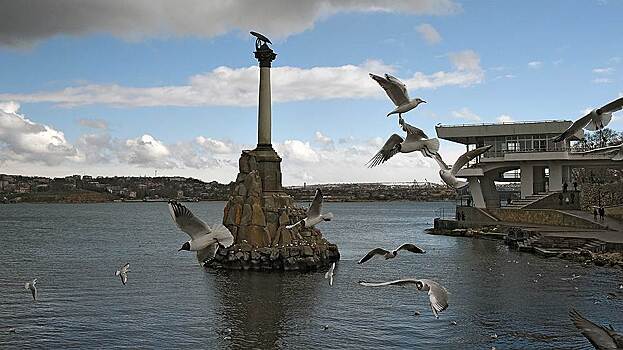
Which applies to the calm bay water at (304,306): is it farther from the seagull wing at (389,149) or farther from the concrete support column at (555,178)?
the concrete support column at (555,178)

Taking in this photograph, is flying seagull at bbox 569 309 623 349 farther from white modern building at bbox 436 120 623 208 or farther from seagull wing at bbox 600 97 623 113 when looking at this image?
white modern building at bbox 436 120 623 208

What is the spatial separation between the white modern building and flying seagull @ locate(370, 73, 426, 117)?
46333mm

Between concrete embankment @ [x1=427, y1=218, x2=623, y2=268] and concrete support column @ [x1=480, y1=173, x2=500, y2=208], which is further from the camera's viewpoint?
concrete support column @ [x1=480, y1=173, x2=500, y2=208]

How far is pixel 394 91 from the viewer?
12266 millimetres

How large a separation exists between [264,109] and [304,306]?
53.1 feet

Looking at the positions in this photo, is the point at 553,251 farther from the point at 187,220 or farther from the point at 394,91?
the point at 187,220

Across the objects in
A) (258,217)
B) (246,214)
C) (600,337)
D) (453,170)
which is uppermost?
(453,170)

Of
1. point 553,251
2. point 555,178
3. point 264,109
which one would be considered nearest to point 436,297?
point 264,109

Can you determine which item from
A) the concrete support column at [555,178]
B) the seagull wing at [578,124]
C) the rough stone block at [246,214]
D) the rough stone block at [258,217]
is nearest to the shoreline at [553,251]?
the concrete support column at [555,178]

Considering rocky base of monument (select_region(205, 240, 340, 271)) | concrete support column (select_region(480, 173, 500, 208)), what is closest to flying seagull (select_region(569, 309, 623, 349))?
rocky base of monument (select_region(205, 240, 340, 271))

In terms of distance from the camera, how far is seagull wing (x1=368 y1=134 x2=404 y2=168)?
41.4ft

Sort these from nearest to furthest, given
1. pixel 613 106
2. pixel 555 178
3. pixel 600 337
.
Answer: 1. pixel 600 337
2. pixel 613 106
3. pixel 555 178

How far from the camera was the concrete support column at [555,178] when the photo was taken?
188 ft

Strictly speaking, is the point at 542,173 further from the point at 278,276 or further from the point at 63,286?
the point at 63,286
